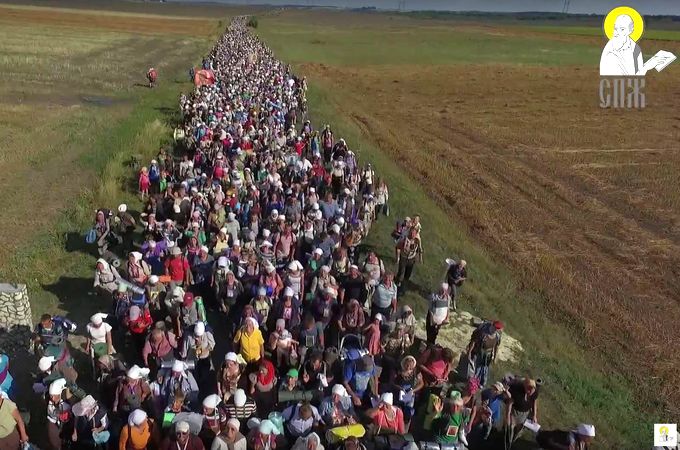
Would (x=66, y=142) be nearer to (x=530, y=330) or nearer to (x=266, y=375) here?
(x=266, y=375)

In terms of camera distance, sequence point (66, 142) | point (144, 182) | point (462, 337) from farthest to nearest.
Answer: point (66, 142) < point (144, 182) < point (462, 337)

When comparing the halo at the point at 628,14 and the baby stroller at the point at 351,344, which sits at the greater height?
the halo at the point at 628,14

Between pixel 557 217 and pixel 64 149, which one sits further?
pixel 64 149

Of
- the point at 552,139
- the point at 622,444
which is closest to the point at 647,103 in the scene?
the point at 552,139

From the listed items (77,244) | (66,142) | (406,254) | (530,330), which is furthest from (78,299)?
(66,142)

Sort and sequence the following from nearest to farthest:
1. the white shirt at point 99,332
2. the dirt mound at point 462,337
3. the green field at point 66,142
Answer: the white shirt at point 99,332 → the dirt mound at point 462,337 → the green field at point 66,142

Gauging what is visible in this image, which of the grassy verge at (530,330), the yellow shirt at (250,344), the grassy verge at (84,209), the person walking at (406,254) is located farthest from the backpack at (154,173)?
the yellow shirt at (250,344)

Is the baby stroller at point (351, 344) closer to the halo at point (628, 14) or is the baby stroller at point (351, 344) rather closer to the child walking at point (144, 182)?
the child walking at point (144, 182)

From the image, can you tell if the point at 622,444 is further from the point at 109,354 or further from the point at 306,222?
the point at 109,354
